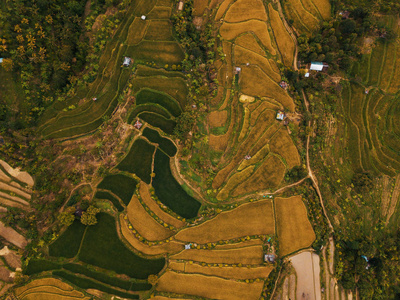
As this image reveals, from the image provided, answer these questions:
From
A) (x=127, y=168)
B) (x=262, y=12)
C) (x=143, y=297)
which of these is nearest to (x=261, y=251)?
(x=143, y=297)

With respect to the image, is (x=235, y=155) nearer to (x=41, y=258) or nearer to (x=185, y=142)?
(x=185, y=142)

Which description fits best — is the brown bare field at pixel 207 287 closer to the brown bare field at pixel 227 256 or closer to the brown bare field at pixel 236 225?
the brown bare field at pixel 227 256

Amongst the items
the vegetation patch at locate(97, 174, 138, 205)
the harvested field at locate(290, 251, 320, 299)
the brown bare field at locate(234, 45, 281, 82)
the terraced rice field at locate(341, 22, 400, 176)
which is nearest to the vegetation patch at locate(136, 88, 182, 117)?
the vegetation patch at locate(97, 174, 138, 205)

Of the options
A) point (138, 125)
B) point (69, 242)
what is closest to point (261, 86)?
point (138, 125)

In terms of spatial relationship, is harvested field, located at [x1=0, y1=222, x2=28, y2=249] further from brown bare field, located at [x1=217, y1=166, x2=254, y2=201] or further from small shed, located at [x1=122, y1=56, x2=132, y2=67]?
small shed, located at [x1=122, y1=56, x2=132, y2=67]

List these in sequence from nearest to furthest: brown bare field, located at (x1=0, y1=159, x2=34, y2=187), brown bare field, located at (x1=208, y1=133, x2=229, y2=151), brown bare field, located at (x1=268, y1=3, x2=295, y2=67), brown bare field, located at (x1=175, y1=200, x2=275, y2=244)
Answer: brown bare field, located at (x1=175, y1=200, x2=275, y2=244) < brown bare field, located at (x1=0, y1=159, x2=34, y2=187) < brown bare field, located at (x1=208, y1=133, x2=229, y2=151) < brown bare field, located at (x1=268, y1=3, x2=295, y2=67)

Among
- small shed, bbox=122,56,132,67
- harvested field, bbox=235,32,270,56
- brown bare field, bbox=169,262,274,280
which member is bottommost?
brown bare field, bbox=169,262,274,280
